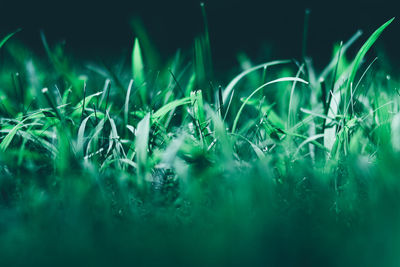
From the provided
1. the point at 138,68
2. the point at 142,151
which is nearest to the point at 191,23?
the point at 138,68

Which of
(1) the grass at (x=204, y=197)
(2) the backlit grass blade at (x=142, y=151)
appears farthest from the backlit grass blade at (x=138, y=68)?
(2) the backlit grass blade at (x=142, y=151)

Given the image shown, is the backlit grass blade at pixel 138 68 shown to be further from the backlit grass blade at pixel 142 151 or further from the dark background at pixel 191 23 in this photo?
the dark background at pixel 191 23

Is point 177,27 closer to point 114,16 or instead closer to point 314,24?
point 114,16

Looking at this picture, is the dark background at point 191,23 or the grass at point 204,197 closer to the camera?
the grass at point 204,197

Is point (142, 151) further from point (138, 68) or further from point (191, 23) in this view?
point (191, 23)

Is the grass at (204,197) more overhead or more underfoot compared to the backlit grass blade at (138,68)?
more underfoot

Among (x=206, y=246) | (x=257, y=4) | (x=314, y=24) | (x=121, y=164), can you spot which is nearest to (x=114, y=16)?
(x=257, y=4)

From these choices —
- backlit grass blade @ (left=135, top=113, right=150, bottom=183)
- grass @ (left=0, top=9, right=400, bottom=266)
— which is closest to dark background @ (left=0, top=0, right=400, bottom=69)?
grass @ (left=0, top=9, right=400, bottom=266)

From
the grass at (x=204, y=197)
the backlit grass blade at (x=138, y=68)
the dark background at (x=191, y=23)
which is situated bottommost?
the grass at (x=204, y=197)

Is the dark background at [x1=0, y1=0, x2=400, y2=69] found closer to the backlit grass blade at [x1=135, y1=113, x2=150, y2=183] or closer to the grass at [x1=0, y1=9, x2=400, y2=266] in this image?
the grass at [x1=0, y1=9, x2=400, y2=266]

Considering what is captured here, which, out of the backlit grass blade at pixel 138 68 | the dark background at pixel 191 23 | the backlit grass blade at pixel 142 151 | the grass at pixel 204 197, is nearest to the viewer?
the grass at pixel 204 197
